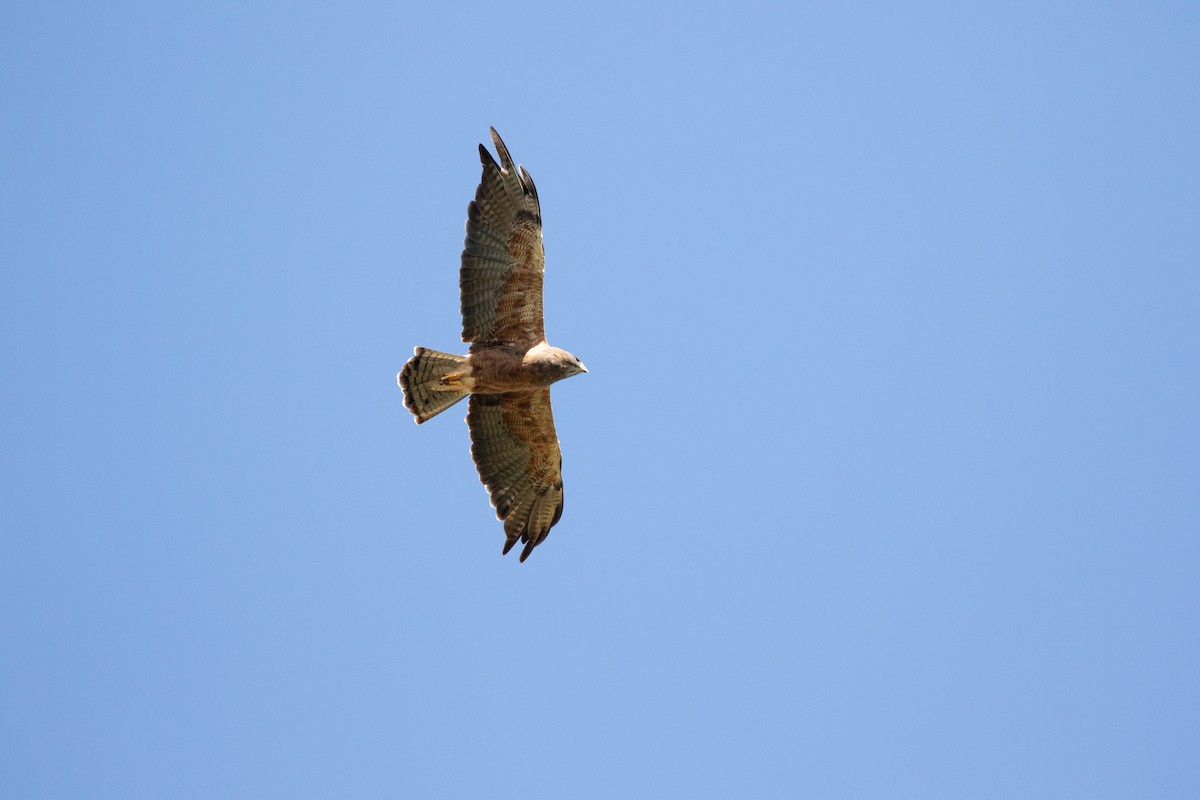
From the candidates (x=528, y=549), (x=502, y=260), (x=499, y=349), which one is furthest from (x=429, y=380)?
(x=528, y=549)

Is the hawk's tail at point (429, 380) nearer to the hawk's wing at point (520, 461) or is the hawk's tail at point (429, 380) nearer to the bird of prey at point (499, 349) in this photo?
the bird of prey at point (499, 349)

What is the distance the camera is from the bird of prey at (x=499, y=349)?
42.4 feet

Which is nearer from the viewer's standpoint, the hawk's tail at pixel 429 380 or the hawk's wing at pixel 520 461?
the hawk's tail at pixel 429 380

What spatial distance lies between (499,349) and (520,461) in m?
1.53

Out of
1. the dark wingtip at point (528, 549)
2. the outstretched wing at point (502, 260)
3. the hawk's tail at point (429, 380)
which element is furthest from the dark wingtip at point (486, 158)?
the dark wingtip at point (528, 549)

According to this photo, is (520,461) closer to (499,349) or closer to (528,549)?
(528,549)

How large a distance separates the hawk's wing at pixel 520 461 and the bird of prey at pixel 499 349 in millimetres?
13

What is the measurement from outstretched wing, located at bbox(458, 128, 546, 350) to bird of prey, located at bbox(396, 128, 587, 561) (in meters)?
0.01

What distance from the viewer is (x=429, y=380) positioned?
13.2 metres

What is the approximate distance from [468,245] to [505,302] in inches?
30.3

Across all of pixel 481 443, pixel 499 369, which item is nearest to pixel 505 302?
pixel 499 369

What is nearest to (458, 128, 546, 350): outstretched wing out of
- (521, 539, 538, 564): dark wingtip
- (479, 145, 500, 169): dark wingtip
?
(479, 145, 500, 169): dark wingtip

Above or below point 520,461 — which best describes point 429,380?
above

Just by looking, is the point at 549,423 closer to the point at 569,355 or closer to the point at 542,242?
the point at 569,355
